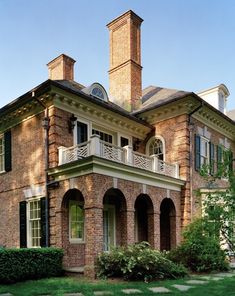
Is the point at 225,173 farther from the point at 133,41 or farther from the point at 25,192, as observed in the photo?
the point at 133,41

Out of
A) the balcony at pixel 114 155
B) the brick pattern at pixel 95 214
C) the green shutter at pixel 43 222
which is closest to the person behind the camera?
the brick pattern at pixel 95 214

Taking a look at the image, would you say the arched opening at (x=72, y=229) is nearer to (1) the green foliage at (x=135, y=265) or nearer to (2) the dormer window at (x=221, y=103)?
(1) the green foliage at (x=135, y=265)

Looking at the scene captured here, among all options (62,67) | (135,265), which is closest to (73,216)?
(135,265)

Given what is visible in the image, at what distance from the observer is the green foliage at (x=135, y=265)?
11.2 metres

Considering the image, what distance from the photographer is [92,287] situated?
9867 mm

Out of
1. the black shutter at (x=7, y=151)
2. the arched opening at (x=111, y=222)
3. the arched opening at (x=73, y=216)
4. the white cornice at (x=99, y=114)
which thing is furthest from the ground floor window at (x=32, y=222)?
the white cornice at (x=99, y=114)

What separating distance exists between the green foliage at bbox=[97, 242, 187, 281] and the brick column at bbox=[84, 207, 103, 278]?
0.26 meters

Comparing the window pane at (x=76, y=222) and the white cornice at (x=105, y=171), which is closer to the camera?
the white cornice at (x=105, y=171)

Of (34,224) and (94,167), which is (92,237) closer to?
(94,167)

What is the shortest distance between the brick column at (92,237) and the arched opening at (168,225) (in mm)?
4754

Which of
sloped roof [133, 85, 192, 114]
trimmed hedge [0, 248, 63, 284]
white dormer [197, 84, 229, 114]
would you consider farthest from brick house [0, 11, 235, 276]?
white dormer [197, 84, 229, 114]

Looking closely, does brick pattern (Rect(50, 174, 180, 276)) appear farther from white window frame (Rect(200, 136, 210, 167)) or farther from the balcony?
white window frame (Rect(200, 136, 210, 167))

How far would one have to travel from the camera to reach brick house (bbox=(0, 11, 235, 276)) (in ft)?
42.1

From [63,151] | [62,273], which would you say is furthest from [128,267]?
[63,151]
